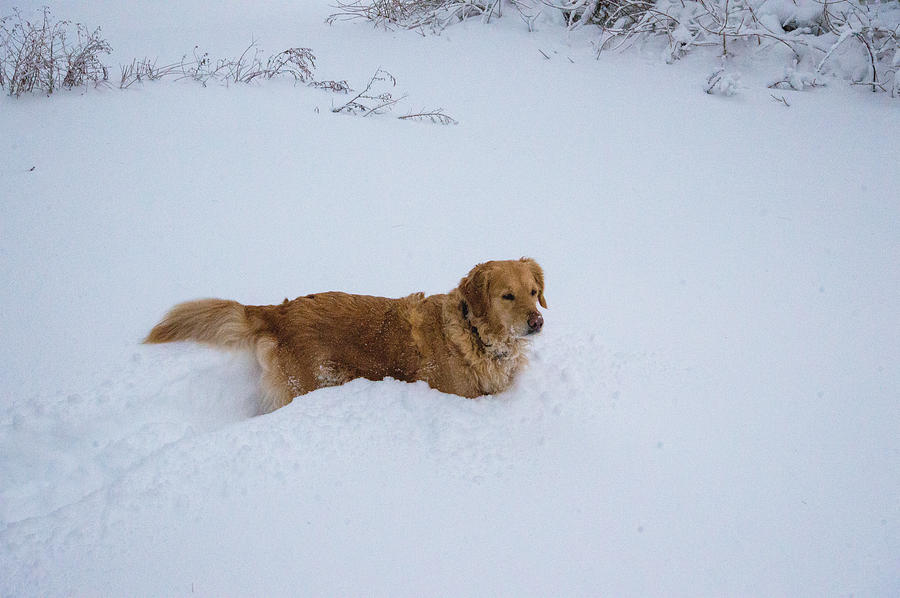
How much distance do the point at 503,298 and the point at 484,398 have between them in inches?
26.6

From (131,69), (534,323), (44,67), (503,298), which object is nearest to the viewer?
(534,323)

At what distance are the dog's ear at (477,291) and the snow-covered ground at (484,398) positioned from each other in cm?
62

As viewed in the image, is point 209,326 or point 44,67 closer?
point 209,326

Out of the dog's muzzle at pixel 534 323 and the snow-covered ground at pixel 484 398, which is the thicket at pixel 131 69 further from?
the dog's muzzle at pixel 534 323

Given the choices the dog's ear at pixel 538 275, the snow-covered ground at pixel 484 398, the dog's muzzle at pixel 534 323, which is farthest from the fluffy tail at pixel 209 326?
the dog's ear at pixel 538 275

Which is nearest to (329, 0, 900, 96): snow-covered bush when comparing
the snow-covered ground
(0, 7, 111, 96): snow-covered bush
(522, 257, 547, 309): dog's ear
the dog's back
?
the snow-covered ground

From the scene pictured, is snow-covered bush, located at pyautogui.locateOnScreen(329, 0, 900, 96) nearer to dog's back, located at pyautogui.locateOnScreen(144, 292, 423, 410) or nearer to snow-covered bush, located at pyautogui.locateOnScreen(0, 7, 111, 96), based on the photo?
snow-covered bush, located at pyautogui.locateOnScreen(0, 7, 111, 96)

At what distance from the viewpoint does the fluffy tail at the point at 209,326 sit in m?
3.25

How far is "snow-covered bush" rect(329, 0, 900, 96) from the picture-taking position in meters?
6.29

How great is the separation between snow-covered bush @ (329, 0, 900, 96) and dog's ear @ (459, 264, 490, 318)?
20.0 ft

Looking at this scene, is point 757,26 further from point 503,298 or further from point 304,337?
point 304,337

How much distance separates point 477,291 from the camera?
11.1ft

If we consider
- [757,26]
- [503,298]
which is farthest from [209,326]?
[757,26]

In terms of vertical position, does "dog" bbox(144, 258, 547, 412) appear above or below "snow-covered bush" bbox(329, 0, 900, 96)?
below
